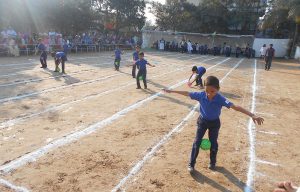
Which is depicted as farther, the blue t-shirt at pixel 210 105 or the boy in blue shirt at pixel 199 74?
the boy in blue shirt at pixel 199 74

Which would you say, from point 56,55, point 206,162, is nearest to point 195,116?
point 206,162

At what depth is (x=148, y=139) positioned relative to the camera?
24.6 feet

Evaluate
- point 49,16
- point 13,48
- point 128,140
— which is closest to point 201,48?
point 49,16

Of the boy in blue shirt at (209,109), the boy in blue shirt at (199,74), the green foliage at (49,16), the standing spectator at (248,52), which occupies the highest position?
the green foliage at (49,16)

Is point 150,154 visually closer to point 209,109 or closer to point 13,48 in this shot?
point 209,109

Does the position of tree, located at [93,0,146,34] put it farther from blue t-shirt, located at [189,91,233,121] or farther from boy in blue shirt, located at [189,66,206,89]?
blue t-shirt, located at [189,91,233,121]

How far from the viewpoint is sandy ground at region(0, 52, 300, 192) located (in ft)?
18.2

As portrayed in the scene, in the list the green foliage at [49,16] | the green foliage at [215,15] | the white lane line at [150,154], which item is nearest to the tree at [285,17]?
the green foliage at [215,15]

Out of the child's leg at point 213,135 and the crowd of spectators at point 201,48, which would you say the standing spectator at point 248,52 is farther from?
the child's leg at point 213,135

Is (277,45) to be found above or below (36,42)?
below

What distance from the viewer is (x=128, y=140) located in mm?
7344

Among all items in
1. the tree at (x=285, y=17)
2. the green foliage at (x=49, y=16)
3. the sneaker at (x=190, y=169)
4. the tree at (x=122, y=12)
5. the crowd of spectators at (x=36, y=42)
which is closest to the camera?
the sneaker at (x=190, y=169)

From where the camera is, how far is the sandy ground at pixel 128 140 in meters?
5.54

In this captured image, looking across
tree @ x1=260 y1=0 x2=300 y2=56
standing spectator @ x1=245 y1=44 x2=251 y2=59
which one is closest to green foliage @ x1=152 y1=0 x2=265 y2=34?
tree @ x1=260 y1=0 x2=300 y2=56
